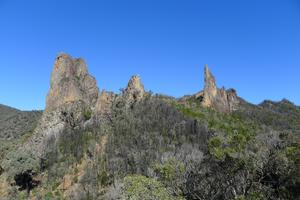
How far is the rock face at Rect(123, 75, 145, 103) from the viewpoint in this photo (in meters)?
126

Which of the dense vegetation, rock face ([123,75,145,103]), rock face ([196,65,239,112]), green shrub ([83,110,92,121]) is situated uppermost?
rock face ([196,65,239,112])

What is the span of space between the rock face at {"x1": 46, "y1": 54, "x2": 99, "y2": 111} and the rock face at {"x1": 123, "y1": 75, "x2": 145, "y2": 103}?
389 inches

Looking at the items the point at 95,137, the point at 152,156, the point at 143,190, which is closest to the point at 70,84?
the point at 95,137

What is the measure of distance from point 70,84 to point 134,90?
1754cm

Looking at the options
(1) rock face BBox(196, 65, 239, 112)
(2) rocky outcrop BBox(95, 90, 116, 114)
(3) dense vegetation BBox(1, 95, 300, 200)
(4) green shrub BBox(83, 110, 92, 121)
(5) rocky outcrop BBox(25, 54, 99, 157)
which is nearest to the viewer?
(3) dense vegetation BBox(1, 95, 300, 200)

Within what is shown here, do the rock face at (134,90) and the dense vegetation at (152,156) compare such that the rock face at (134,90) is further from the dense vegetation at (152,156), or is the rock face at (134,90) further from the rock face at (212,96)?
the rock face at (212,96)

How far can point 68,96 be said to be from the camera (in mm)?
125875

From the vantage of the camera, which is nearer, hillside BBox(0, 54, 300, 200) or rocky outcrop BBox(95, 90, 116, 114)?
hillside BBox(0, 54, 300, 200)

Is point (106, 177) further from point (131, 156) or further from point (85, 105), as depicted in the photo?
point (85, 105)

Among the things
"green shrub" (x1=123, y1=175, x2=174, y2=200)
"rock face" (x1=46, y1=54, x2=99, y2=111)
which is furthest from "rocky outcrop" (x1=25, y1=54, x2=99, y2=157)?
"green shrub" (x1=123, y1=175, x2=174, y2=200)

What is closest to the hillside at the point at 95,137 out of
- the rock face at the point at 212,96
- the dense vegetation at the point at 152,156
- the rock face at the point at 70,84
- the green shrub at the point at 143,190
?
the rock face at the point at 70,84

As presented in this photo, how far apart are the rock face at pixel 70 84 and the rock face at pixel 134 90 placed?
9.87 m

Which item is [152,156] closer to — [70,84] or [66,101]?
[66,101]

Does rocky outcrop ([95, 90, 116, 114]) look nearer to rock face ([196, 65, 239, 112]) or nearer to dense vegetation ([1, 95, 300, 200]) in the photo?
dense vegetation ([1, 95, 300, 200])
